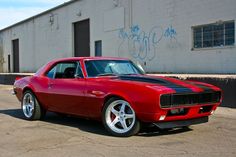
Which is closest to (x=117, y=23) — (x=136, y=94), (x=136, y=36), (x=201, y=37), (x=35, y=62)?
(x=136, y=36)

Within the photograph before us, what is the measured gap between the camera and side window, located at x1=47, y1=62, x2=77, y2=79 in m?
7.66

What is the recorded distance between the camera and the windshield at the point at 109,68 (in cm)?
731

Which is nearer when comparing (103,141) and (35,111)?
(103,141)

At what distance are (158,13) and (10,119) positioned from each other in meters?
13.1

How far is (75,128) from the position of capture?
742 centimetres

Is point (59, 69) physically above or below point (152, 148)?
above

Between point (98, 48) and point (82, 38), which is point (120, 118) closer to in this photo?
point (98, 48)

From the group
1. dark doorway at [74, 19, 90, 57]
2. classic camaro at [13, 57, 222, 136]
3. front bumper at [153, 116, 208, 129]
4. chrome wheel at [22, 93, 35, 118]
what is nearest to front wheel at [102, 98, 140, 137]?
classic camaro at [13, 57, 222, 136]

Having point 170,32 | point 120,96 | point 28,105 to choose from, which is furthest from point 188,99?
point 170,32

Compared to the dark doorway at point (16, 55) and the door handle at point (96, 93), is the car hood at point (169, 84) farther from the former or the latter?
the dark doorway at point (16, 55)

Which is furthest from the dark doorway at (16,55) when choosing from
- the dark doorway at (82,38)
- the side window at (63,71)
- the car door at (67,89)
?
the car door at (67,89)

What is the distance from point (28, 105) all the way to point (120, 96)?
3099 mm

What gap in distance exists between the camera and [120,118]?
6559 millimetres

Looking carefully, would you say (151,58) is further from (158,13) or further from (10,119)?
(10,119)
